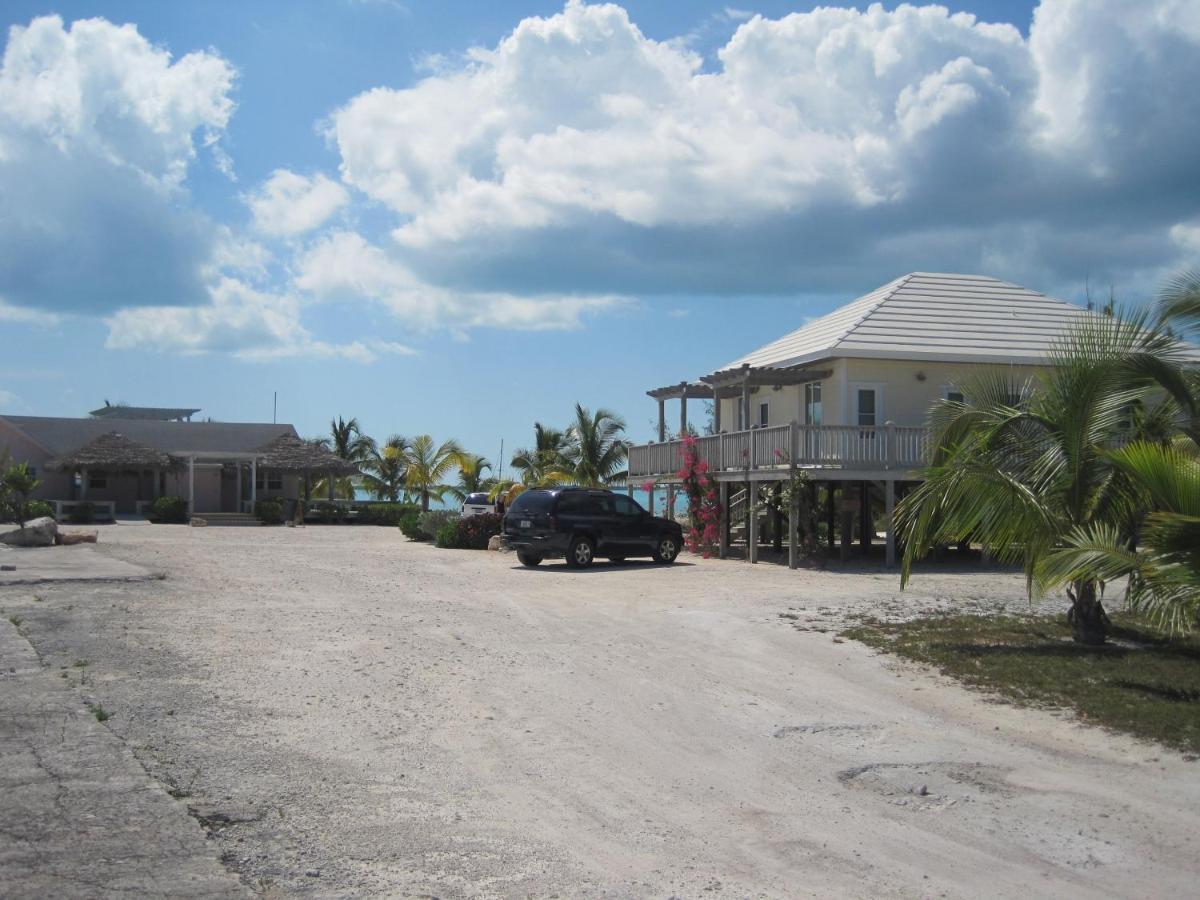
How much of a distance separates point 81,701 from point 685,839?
18.0 ft

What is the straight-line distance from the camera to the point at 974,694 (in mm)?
10336

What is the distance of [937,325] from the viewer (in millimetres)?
27453

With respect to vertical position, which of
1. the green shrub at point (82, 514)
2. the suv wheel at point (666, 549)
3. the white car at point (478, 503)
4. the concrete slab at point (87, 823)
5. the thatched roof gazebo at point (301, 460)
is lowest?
the concrete slab at point (87, 823)

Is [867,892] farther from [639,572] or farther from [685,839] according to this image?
[639,572]

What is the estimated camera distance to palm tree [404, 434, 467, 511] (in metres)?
53.2

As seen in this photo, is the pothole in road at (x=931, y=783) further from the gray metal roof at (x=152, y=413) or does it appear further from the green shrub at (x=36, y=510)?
the gray metal roof at (x=152, y=413)

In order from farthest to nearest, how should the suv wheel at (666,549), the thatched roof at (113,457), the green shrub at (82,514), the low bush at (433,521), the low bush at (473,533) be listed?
the thatched roof at (113,457), the green shrub at (82,514), the low bush at (433,521), the low bush at (473,533), the suv wheel at (666,549)

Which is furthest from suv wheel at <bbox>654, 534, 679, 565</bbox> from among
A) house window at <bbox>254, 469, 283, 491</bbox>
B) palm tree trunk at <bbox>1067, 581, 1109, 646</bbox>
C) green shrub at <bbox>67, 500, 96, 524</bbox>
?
house window at <bbox>254, 469, 283, 491</bbox>

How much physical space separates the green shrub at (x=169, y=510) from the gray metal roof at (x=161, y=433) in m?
6.41

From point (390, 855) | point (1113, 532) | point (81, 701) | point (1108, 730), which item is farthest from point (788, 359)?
point (390, 855)

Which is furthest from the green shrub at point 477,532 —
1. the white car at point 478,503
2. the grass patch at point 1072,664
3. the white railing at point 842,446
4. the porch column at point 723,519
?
the grass patch at point 1072,664

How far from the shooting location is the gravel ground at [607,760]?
591 centimetres

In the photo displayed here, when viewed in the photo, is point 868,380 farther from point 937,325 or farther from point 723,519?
point 723,519

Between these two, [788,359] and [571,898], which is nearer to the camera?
[571,898]
